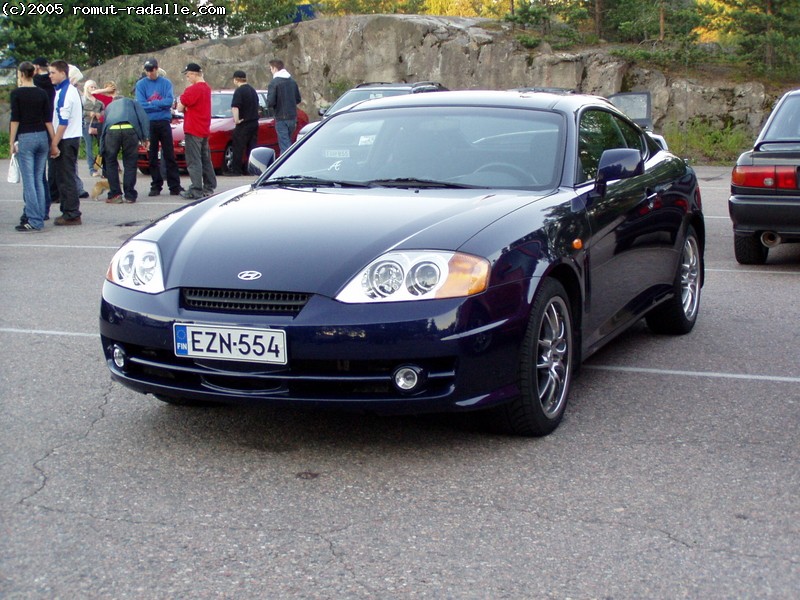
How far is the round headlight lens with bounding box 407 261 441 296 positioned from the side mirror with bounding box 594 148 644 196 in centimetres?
150

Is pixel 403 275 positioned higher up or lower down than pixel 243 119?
higher up

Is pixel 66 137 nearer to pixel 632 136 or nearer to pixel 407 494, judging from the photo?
pixel 632 136

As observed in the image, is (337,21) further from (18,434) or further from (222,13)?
(18,434)

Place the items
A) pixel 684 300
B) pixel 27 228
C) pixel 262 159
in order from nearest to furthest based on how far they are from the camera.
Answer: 1. pixel 262 159
2. pixel 684 300
3. pixel 27 228

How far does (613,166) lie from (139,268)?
7.56 ft

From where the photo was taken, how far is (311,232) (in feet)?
15.1

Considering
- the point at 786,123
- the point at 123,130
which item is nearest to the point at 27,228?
the point at 123,130

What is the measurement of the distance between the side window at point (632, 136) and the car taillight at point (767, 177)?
95.3 inches

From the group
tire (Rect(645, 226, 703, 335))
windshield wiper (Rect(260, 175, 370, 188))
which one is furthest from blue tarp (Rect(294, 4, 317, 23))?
windshield wiper (Rect(260, 175, 370, 188))

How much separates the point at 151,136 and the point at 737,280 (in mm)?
9761

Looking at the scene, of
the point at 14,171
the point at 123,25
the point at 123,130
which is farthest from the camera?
the point at 123,25

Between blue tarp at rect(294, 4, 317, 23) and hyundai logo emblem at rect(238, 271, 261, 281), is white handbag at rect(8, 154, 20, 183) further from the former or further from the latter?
blue tarp at rect(294, 4, 317, 23)

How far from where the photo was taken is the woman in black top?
11.8 meters

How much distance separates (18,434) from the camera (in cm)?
475
